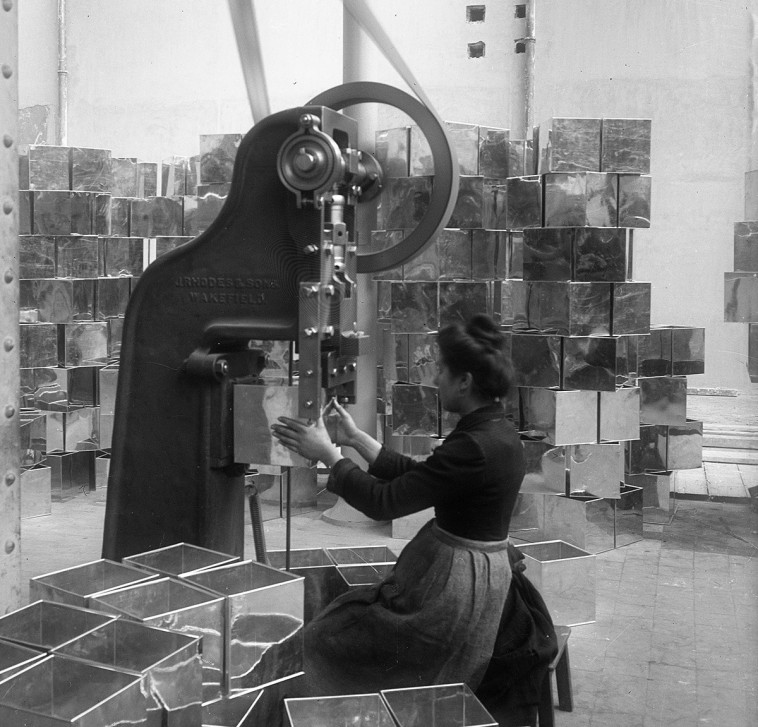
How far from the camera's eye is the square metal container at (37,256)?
5207mm

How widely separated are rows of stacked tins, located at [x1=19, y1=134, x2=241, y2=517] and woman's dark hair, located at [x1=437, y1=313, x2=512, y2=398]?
2.98 metres

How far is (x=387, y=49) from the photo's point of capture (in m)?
2.50

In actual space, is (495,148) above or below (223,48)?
below

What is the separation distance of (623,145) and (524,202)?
51cm

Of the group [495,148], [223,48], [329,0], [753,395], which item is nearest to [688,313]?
→ [753,395]

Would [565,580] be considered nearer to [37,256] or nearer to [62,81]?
[37,256]

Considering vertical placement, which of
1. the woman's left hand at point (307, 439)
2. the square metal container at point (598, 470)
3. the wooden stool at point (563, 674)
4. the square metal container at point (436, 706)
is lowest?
the wooden stool at point (563, 674)

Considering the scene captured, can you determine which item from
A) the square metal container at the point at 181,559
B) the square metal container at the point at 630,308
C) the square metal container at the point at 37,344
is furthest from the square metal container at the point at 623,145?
the square metal container at the point at 181,559

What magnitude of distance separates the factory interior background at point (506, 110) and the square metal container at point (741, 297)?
0.06 ft

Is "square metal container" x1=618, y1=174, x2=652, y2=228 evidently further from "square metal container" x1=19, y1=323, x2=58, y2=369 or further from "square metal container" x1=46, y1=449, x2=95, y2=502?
"square metal container" x1=46, y1=449, x2=95, y2=502

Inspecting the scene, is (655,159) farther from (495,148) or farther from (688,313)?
(495,148)

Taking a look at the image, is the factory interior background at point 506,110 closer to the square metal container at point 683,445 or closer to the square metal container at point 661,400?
the square metal container at point 683,445

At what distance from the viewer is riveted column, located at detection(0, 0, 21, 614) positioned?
187cm

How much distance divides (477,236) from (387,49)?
2299 mm
